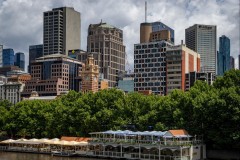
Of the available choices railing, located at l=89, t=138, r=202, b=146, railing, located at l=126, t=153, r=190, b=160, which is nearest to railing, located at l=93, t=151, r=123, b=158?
railing, located at l=89, t=138, r=202, b=146

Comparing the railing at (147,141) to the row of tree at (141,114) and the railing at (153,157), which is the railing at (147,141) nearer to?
the railing at (153,157)

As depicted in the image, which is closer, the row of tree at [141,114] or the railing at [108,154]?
the row of tree at [141,114]

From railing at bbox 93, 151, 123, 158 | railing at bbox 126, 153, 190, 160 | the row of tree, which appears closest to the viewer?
railing at bbox 126, 153, 190, 160

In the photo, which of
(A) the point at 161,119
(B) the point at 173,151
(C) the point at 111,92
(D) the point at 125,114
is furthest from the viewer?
(C) the point at 111,92

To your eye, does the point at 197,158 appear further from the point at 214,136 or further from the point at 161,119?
the point at 161,119

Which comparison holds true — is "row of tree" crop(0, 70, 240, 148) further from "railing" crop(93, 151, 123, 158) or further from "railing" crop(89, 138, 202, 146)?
"railing" crop(93, 151, 123, 158)

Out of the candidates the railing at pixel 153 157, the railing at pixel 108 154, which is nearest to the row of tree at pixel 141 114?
the railing at pixel 153 157

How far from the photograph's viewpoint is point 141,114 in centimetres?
9112

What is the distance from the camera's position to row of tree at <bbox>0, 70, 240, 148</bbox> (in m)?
75.2

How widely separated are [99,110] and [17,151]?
2062 cm

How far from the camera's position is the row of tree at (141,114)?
Answer: 75250 millimetres

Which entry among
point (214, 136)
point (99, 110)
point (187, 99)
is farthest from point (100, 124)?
point (214, 136)

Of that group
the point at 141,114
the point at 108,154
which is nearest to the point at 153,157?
the point at 108,154

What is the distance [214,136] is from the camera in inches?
2970
